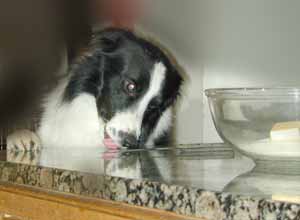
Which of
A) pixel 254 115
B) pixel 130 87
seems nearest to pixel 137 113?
pixel 130 87

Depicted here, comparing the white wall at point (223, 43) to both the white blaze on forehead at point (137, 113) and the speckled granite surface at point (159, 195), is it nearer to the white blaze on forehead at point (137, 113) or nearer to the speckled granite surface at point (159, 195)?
the white blaze on forehead at point (137, 113)

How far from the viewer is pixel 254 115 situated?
0.78 m

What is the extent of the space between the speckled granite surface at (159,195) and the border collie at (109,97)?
21.6 inches

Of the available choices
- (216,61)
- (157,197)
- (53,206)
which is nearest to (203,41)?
(216,61)

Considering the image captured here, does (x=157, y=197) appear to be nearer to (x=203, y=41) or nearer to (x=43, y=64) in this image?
(x=43, y=64)

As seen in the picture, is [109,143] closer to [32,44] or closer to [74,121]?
[74,121]

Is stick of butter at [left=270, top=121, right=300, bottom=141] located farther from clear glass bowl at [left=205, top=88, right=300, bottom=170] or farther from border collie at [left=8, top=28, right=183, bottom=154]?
border collie at [left=8, top=28, right=183, bottom=154]

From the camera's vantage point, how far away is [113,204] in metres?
0.63

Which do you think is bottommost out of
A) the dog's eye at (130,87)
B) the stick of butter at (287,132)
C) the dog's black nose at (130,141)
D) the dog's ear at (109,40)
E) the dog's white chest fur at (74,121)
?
the stick of butter at (287,132)

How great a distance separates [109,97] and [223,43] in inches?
17.9

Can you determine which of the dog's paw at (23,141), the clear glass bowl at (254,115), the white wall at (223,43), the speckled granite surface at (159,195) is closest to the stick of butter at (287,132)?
the clear glass bowl at (254,115)

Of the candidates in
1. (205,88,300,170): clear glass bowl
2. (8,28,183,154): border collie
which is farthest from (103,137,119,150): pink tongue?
(205,88,300,170): clear glass bowl

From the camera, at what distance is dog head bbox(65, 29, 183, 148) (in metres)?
1.40

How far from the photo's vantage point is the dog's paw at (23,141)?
1.22 meters
